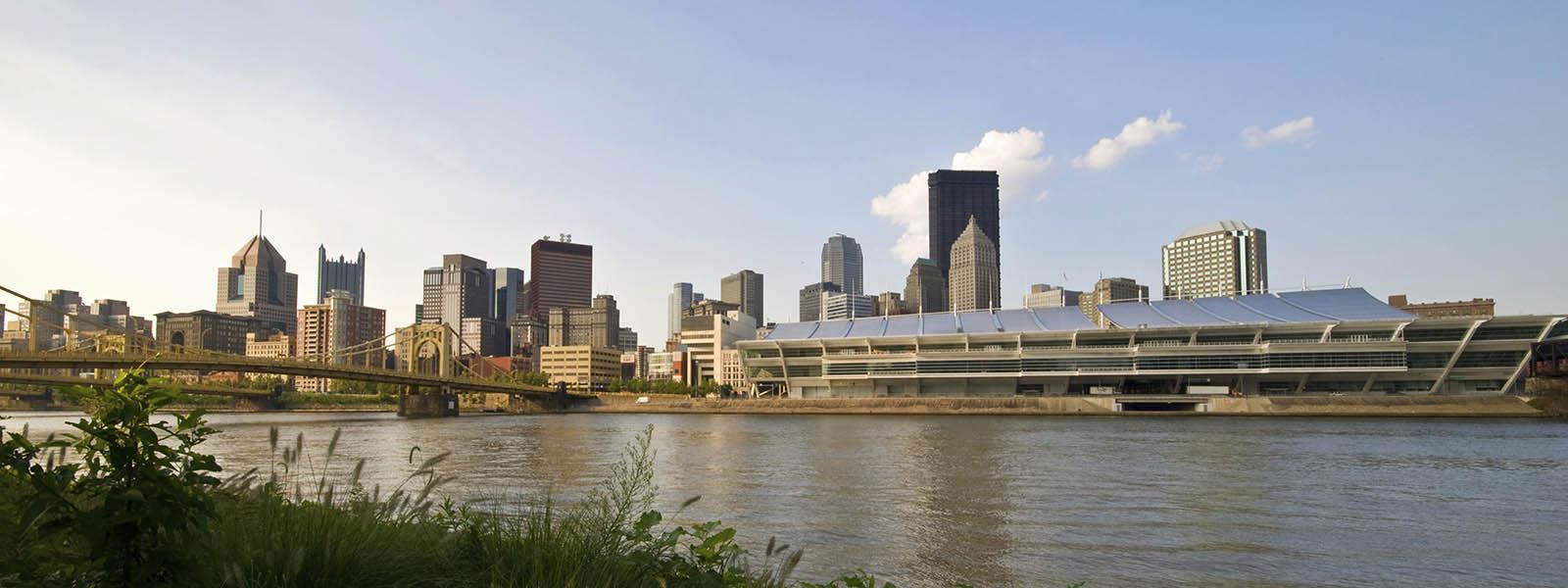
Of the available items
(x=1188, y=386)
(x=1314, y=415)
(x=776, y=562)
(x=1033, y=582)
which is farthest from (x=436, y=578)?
(x=1188, y=386)

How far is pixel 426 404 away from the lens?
115188 millimetres

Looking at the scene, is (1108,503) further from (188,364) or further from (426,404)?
(426,404)

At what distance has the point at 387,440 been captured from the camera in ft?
178

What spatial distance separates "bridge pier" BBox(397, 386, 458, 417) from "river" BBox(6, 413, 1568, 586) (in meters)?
69.5

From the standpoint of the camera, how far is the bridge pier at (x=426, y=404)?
4469 inches

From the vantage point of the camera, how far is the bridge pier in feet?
372

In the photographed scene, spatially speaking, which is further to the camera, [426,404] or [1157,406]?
[426,404]

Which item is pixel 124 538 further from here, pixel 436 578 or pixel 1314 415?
pixel 1314 415

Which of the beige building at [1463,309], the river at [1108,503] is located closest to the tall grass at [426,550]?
the river at [1108,503]

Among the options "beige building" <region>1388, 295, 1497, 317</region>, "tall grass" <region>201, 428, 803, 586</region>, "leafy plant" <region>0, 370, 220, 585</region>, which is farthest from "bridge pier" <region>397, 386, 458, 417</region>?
"beige building" <region>1388, 295, 1497, 317</region>

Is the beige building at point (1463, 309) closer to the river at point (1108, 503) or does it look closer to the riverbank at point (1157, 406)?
the riverbank at point (1157, 406)

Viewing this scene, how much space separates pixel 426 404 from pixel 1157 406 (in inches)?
3369

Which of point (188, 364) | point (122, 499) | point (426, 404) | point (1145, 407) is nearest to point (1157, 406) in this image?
point (1145, 407)

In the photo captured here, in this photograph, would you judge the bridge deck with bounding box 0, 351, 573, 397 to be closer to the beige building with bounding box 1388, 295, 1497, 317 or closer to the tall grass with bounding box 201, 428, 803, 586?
the tall grass with bounding box 201, 428, 803, 586
